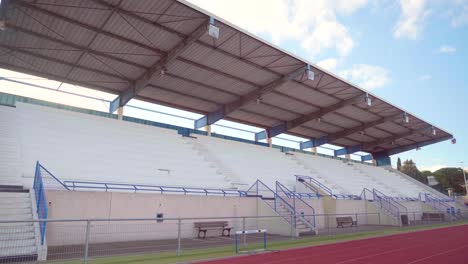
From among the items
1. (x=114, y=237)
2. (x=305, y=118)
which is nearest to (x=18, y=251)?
(x=114, y=237)

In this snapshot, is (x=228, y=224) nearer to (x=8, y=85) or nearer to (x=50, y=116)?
(x=50, y=116)

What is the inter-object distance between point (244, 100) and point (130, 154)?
429 inches

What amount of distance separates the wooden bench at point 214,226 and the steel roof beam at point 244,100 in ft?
37.5

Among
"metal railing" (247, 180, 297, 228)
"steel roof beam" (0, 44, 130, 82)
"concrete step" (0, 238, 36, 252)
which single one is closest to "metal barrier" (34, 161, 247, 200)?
"metal railing" (247, 180, 297, 228)

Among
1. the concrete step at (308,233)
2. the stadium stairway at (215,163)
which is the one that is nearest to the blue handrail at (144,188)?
the stadium stairway at (215,163)

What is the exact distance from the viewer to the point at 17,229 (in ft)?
32.1

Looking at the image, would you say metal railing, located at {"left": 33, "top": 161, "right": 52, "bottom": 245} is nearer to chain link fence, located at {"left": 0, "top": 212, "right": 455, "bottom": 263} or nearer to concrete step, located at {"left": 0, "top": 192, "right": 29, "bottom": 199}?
chain link fence, located at {"left": 0, "top": 212, "right": 455, "bottom": 263}

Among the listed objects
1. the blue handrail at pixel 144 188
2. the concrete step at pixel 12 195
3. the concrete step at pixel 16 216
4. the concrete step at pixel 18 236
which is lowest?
the concrete step at pixel 18 236

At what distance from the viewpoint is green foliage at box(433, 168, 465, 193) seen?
2990 inches

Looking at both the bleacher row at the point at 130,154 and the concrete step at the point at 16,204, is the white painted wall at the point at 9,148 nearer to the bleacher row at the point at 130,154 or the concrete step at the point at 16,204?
the bleacher row at the point at 130,154

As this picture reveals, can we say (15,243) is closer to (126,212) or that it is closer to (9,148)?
(126,212)

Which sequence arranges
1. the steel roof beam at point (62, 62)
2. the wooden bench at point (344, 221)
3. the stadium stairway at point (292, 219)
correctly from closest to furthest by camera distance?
the stadium stairway at point (292, 219)
the steel roof beam at point (62, 62)
the wooden bench at point (344, 221)

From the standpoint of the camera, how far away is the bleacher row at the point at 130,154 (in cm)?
1633

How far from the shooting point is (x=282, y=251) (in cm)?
1173
